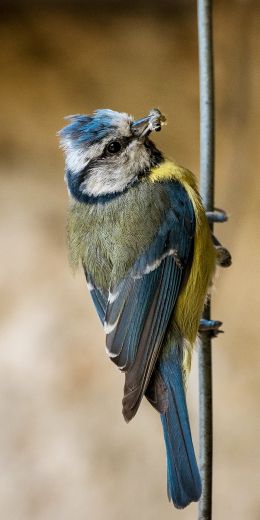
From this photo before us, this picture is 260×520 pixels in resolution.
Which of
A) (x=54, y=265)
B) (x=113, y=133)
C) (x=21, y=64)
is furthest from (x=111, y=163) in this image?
(x=21, y=64)

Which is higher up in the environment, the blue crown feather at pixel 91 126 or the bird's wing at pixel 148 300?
the blue crown feather at pixel 91 126

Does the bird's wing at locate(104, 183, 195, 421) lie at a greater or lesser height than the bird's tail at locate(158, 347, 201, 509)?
greater

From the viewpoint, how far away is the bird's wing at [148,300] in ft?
3.38

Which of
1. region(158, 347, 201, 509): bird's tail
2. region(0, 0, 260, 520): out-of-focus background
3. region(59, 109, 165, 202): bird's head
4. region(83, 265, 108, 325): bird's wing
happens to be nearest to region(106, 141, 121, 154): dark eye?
region(59, 109, 165, 202): bird's head

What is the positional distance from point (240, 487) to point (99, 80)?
89cm

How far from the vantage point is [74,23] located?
66.8 inches

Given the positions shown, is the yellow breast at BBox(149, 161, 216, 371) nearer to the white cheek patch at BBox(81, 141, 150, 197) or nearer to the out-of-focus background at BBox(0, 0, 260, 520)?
the white cheek patch at BBox(81, 141, 150, 197)

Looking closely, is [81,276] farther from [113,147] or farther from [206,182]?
[206,182]

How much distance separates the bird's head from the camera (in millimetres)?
1166

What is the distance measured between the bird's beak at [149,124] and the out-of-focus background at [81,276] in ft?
1.55

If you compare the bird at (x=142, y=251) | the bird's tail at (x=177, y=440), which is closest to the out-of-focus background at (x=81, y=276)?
the bird at (x=142, y=251)

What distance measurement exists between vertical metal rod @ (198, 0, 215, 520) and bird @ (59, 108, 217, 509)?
9cm

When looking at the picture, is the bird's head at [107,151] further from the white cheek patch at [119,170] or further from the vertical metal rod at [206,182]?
the vertical metal rod at [206,182]

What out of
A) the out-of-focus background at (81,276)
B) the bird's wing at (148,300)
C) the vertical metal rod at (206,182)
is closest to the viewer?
the vertical metal rod at (206,182)
